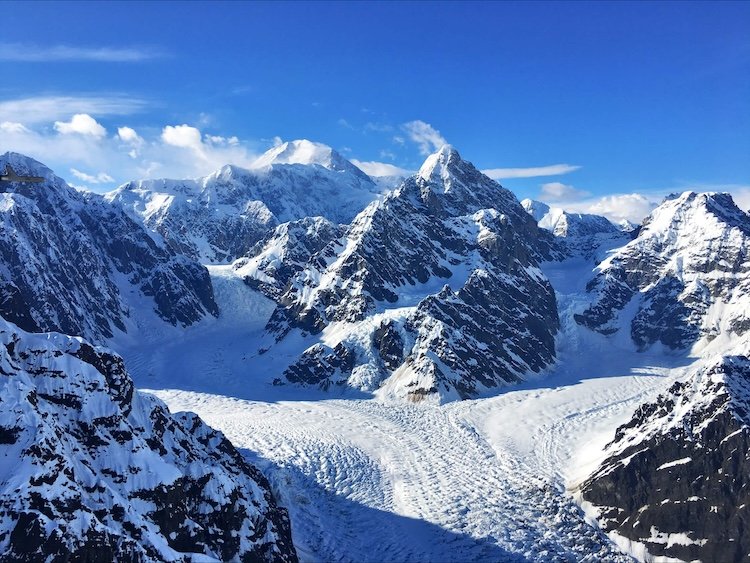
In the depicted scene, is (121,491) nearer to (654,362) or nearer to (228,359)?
(228,359)

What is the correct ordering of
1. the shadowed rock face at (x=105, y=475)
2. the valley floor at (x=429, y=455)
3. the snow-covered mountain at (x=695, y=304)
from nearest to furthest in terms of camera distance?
the shadowed rock face at (x=105, y=475) < the valley floor at (x=429, y=455) < the snow-covered mountain at (x=695, y=304)

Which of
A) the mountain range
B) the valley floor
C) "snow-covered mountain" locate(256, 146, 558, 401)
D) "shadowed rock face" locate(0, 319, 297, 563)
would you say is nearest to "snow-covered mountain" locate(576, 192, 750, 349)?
the mountain range

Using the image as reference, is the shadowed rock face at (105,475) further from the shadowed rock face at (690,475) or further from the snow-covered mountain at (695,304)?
the snow-covered mountain at (695,304)

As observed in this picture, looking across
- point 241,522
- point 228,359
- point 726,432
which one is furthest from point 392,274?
point 241,522

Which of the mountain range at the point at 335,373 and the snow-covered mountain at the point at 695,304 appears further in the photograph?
the snow-covered mountain at the point at 695,304

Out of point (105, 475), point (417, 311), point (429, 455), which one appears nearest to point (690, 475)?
point (429, 455)

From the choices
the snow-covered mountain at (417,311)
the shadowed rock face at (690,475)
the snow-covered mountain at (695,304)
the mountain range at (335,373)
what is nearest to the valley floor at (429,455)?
the mountain range at (335,373)

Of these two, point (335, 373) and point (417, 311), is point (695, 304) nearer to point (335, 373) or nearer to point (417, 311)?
point (417, 311)
